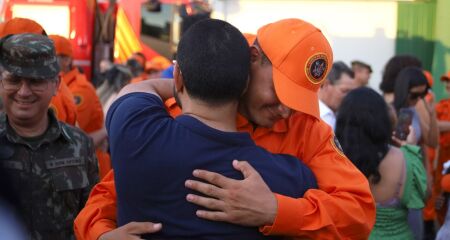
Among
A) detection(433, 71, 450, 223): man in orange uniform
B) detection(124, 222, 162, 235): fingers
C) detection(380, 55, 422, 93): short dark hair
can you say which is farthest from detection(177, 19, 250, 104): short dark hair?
detection(433, 71, 450, 223): man in orange uniform

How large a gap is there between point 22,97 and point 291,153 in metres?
1.53

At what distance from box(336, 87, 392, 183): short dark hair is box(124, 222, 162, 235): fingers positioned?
1981mm

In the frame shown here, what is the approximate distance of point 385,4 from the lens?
439 inches

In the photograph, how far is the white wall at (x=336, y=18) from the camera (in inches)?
432

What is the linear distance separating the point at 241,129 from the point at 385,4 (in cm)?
946

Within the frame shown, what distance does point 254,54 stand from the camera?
214 centimetres

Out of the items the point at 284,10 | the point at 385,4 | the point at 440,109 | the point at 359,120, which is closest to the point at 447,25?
the point at 385,4

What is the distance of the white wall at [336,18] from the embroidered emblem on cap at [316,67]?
884 centimetres

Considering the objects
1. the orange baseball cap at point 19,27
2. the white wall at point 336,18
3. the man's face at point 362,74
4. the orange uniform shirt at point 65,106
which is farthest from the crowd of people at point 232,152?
the white wall at point 336,18

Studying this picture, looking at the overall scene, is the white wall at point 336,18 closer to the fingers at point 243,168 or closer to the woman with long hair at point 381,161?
the woman with long hair at point 381,161

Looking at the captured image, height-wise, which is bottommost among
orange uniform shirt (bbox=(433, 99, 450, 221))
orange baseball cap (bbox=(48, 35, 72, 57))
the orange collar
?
orange uniform shirt (bbox=(433, 99, 450, 221))

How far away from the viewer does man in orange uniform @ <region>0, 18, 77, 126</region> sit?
3.71m

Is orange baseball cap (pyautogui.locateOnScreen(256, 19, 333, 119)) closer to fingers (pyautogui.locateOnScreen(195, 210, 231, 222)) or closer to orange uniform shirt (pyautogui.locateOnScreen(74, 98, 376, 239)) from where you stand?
orange uniform shirt (pyautogui.locateOnScreen(74, 98, 376, 239))

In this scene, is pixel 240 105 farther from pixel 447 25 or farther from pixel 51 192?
pixel 447 25
